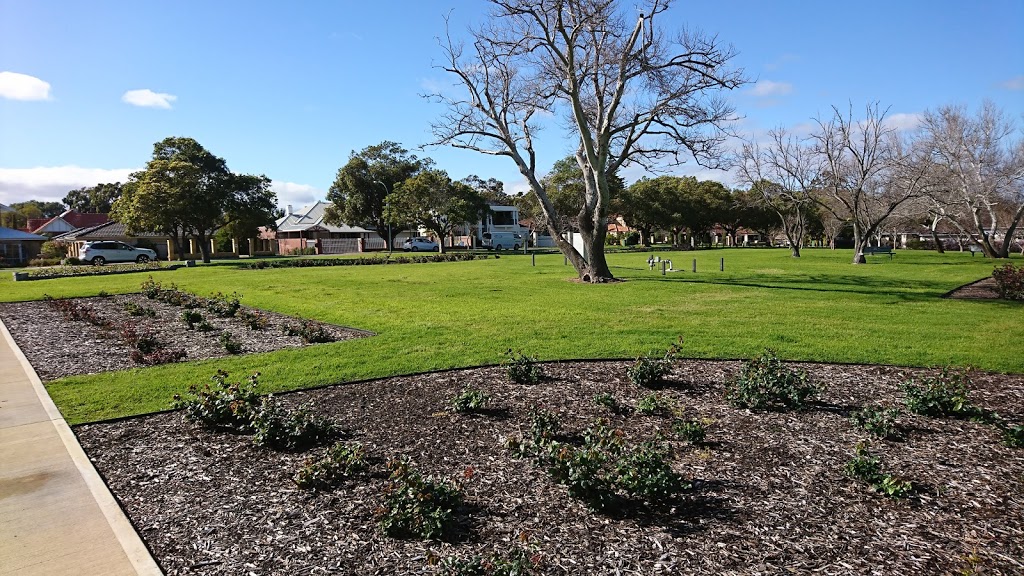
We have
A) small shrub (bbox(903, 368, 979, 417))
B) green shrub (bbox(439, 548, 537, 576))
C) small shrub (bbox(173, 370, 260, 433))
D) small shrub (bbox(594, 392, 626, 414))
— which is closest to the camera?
green shrub (bbox(439, 548, 537, 576))

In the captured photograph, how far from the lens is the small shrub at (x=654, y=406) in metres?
6.31

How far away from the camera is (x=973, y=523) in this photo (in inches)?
156

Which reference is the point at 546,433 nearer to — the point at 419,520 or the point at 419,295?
the point at 419,520

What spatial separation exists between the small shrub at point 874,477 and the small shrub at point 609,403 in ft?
7.45

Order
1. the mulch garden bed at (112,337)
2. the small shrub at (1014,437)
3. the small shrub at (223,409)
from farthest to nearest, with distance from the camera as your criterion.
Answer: the mulch garden bed at (112,337) → the small shrub at (223,409) → the small shrub at (1014,437)

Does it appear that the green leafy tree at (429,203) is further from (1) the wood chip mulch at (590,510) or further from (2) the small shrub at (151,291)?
(1) the wood chip mulch at (590,510)

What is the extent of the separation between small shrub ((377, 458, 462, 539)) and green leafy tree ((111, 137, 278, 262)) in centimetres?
4170

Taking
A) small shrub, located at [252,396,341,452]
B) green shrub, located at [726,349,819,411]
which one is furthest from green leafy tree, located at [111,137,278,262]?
green shrub, located at [726,349,819,411]

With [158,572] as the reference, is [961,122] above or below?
above

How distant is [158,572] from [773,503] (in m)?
4.07

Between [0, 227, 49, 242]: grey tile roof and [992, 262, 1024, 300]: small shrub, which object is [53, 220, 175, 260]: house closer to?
[0, 227, 49, 242]: grey tile roof

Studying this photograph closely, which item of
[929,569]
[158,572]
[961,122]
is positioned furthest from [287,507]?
[961,122]

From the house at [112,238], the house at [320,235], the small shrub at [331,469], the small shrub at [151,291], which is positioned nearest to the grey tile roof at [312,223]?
the house at [320,235]

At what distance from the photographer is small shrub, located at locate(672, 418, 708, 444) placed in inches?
214
